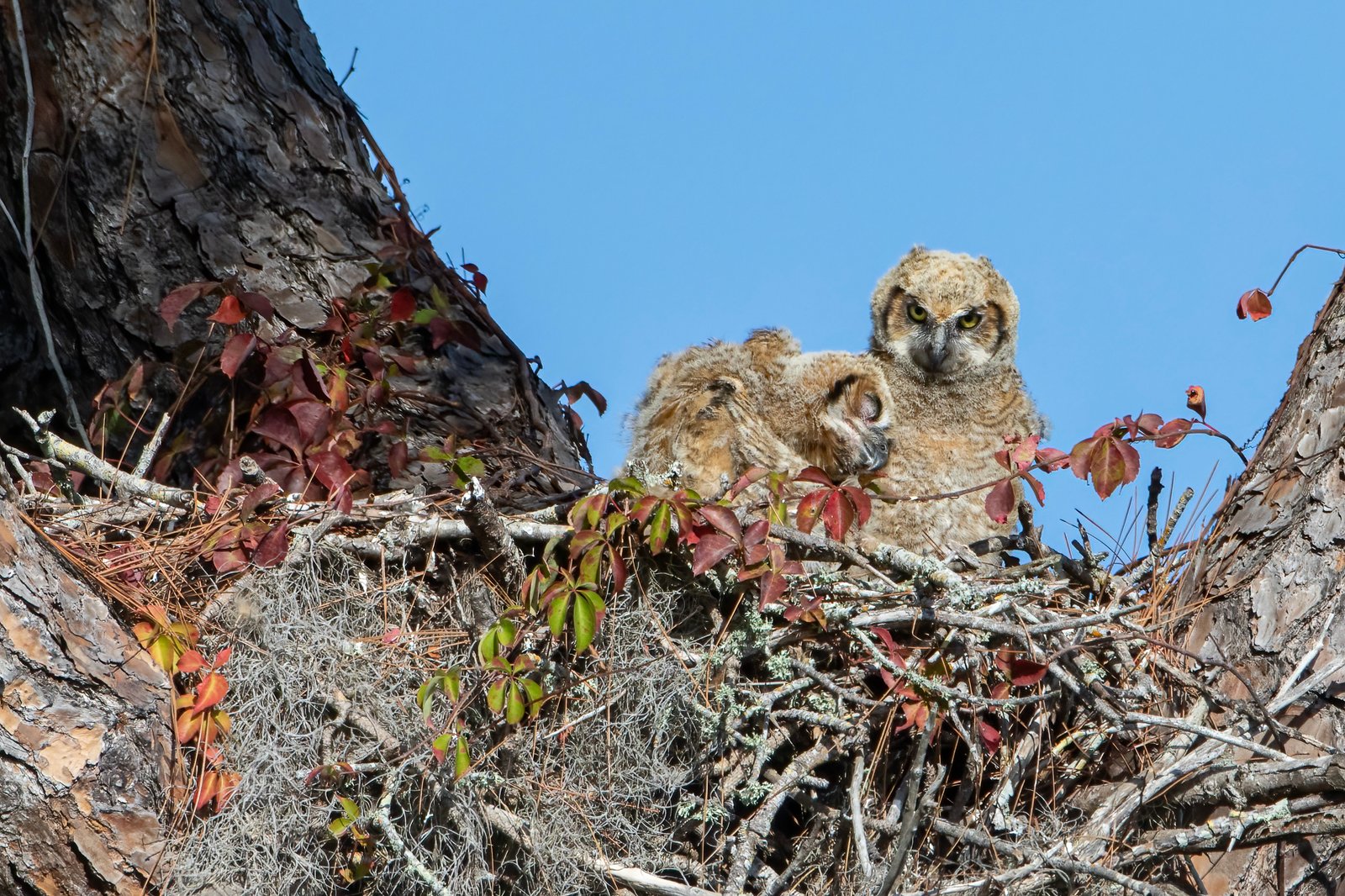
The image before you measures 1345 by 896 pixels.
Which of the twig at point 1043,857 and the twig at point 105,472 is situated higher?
the twig at point 105,472

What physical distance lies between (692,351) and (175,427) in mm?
1677

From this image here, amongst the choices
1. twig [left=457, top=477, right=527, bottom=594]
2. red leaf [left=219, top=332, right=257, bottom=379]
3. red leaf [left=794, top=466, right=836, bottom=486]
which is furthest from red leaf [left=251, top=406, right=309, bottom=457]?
red leaf [left=794, top=466, right=836, bottom=486]

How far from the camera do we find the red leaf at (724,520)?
2.88 metres

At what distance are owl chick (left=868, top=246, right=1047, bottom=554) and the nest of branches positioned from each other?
1.22 m

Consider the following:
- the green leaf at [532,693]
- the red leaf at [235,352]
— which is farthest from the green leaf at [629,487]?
the red leaf at [235,352]

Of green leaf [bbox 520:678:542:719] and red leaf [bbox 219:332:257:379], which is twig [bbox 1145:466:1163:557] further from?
red leaf [bbox 219:332:257:379]

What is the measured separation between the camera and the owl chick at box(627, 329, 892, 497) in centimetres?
416

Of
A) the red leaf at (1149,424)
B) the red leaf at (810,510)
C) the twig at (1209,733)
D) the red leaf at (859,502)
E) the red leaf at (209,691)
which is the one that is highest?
the red leaf at (1149,424)

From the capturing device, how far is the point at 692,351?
442 centimetres

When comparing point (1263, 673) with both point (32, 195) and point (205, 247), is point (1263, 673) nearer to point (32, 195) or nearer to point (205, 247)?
point (205, 247)

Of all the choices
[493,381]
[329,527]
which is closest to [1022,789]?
[329,527]

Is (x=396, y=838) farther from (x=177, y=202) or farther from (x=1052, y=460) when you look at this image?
(x=177, y=202)

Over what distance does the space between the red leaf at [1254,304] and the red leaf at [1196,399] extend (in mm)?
309

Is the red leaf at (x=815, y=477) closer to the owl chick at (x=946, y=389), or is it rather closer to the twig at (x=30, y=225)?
the owl chick at (x=946, y=389)
